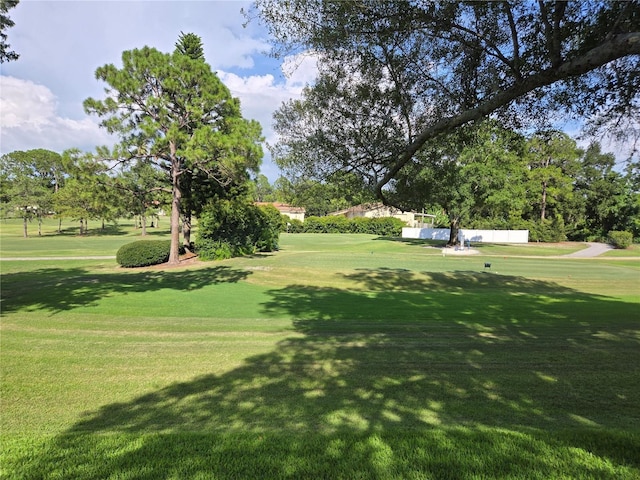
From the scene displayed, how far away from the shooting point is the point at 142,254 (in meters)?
19.3

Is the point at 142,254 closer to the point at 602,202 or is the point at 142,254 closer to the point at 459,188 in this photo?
the point at 459,188

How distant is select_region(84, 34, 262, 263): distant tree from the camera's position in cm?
1814

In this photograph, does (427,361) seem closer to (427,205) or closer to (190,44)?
(427,205)

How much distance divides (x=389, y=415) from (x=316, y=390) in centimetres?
102

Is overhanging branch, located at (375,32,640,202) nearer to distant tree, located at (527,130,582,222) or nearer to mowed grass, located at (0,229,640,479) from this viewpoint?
mowed grass, located at (0,229,640,479)

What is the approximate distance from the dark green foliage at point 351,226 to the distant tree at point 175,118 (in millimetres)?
42304

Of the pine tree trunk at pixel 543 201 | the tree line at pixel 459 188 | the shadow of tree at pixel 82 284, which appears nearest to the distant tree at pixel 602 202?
the tree line at pixel 459 188

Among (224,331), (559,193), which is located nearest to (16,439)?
(224,331)

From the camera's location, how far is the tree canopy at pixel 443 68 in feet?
14.1

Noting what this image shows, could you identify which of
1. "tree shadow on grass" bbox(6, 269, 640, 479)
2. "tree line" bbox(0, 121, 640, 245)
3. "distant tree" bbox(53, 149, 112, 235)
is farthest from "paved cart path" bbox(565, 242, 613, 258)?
"distant tree" bbox(53, 149, 112, 235)

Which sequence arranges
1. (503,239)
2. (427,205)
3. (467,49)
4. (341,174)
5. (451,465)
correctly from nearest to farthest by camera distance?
(451,465)
(467,49)
(341,174)
(427,205)
(503,239)

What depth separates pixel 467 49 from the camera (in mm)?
5312

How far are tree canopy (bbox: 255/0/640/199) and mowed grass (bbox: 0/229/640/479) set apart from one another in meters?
3.19

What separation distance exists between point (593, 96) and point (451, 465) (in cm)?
557
